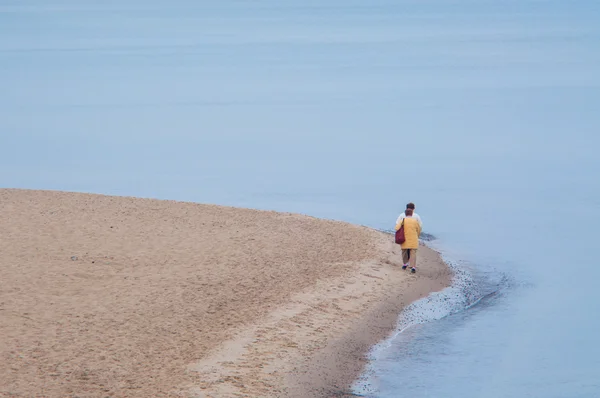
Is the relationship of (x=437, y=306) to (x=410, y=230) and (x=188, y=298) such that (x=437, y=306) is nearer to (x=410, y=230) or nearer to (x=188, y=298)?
(x=410, y=230)

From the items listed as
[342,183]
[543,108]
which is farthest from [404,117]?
[342,183]

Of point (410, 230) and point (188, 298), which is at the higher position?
point (410, 230)

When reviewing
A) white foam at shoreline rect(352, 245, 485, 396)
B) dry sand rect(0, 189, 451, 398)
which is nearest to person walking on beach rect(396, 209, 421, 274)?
dry sand rect(0, 189, 451, 398)

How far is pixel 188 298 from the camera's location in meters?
15.8

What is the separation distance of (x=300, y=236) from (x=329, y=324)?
575 cm

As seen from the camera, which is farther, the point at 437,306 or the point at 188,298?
the point at 437,306

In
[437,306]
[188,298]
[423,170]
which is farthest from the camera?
[423,170]

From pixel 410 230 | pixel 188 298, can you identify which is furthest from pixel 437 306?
pixel 188 298

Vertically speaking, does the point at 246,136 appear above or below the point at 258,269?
above

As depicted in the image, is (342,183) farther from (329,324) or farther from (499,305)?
(329,324)

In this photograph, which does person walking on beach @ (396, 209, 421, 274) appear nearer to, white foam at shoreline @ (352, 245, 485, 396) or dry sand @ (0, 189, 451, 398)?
dry sand @ (0, 189, 451, 398)

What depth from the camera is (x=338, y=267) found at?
18.9m

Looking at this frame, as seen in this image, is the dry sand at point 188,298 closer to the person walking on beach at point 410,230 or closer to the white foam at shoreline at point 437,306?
the white foam at shoreline at point 437,306

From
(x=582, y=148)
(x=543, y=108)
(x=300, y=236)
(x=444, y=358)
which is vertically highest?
(x=543, y=108)
